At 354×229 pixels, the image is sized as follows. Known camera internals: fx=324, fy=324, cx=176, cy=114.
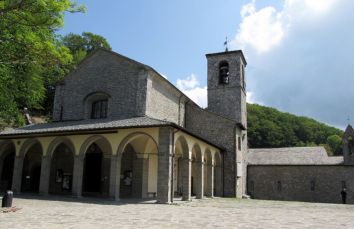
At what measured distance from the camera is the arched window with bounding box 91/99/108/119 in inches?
801

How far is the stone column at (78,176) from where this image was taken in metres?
15.8

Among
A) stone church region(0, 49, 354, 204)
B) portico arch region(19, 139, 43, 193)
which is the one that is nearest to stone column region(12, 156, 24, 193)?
stone church region(0, 49, 354, 204)

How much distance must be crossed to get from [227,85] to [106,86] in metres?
10.9

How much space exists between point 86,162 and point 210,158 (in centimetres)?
769

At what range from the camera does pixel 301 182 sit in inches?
1045

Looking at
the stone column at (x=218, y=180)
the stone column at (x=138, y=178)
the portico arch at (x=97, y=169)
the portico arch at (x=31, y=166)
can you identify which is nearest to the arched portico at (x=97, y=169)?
the portico arch at (x=97, y=169)

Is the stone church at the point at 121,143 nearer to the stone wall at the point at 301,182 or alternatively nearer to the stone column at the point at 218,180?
the stone column at the point at 218,180

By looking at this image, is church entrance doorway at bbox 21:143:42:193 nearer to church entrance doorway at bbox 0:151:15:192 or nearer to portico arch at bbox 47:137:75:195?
church entrance doorway at bbox 0:151:15:192

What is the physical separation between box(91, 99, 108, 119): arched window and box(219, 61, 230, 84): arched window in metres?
10.8

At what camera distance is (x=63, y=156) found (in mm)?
19578

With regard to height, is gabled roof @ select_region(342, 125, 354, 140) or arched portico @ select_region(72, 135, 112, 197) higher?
gabled roof @ select_region(342, 125, 354, 140)

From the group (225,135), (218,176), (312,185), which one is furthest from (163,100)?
(312,185)

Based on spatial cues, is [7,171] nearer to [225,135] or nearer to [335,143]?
[225,135]

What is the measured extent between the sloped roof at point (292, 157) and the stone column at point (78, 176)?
1641 cm
